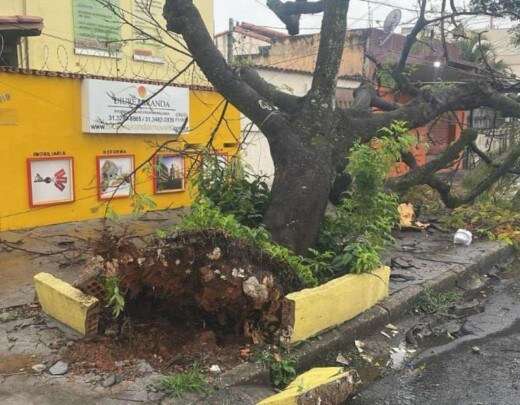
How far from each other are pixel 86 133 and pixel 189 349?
529 cm

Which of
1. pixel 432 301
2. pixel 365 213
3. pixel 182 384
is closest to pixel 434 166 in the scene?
pixel 432 301

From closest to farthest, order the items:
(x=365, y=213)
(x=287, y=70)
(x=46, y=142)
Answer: (x=365, y=213)
(x=46, y=142)
(x=287, y=70)

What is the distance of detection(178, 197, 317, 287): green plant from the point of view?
4496 mm

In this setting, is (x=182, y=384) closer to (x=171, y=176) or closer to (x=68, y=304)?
(x=68, y=304)

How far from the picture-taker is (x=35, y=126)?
781 cm

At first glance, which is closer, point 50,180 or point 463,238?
point 50,180

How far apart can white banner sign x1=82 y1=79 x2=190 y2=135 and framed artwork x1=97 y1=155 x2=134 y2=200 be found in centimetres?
45

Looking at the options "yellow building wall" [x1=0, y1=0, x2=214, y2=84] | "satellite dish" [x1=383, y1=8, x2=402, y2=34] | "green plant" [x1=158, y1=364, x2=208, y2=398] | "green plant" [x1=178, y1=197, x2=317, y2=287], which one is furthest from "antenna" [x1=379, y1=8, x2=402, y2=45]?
"green plant" [x1=158, y1=364, x2=208, y2=398]

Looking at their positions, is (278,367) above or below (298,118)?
below

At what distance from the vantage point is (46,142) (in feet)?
26.1

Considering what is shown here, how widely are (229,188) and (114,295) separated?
220 cm

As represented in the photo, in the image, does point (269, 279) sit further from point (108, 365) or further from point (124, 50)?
point (124, 50)

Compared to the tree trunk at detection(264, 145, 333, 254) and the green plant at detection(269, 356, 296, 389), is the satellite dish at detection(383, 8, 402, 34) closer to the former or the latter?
the tree trunk at detection(264, 145, 333, 254)

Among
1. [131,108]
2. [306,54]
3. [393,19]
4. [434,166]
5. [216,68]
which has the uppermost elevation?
[393,19]
